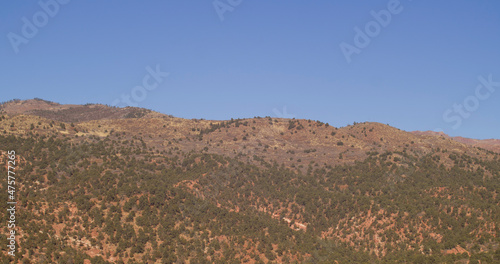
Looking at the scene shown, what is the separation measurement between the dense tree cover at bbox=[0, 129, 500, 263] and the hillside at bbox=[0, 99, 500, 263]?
204 millimetres

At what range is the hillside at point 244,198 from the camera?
1975 inches

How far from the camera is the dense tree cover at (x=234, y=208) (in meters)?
49.4

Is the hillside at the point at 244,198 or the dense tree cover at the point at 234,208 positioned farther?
the hillside at the point at 244,198

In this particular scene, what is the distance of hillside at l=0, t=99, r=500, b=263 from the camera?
5016 cm

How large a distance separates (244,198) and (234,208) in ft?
17.8

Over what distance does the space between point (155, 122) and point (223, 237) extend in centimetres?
6304

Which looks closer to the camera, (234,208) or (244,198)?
(234,208)

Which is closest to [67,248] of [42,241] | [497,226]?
[42,241]

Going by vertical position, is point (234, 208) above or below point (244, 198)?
below

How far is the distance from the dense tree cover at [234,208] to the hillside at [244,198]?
0.67 feet

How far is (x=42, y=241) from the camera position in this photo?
43.6 meters

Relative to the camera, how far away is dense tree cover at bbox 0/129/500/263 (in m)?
49.4

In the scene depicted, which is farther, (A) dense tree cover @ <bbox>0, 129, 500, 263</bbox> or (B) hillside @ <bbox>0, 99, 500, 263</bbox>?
(B) hillside @ <bbox>0, 99, 500, 263</bbox>

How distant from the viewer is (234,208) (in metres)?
69.3
